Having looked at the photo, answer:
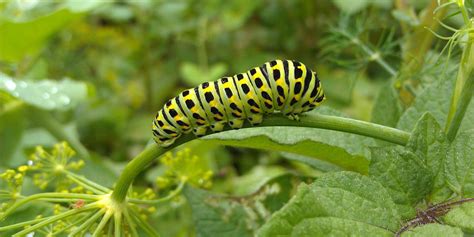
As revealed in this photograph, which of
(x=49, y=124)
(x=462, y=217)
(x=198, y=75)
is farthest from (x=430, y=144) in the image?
(x=198, y=75)

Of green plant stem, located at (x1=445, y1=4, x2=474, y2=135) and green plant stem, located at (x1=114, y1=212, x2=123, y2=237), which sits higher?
green plant stem, located at (x1=114, y1=212, x2=123, y2=237)

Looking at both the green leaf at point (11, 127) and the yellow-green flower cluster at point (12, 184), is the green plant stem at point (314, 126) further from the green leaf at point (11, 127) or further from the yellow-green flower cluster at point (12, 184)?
the green leaf at point (11, 127)

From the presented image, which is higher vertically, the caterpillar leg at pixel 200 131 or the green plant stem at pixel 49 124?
the green plant stem at pixel 49 124

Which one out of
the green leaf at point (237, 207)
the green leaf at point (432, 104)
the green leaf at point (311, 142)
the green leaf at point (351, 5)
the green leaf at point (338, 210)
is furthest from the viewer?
the green leaf at point (351, 5)

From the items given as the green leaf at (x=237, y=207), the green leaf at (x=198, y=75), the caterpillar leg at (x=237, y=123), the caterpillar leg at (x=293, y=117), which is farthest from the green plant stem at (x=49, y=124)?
the caterpillar leg at (x=293, y=117)

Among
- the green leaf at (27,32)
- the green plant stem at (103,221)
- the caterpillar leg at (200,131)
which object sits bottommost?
the green plant stem at (103,221)

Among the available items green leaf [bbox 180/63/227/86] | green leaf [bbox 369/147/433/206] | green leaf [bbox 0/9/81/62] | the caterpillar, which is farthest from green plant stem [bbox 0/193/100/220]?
green leaf [bbox 180/63/227/86]

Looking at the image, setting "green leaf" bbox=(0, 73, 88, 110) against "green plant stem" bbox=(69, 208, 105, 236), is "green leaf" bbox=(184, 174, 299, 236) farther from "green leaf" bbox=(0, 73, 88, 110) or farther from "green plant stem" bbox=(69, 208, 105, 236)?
"green leaf" bbox=(0, 73, 88, 110)

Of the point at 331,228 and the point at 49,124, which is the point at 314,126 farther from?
the point at 49,124
